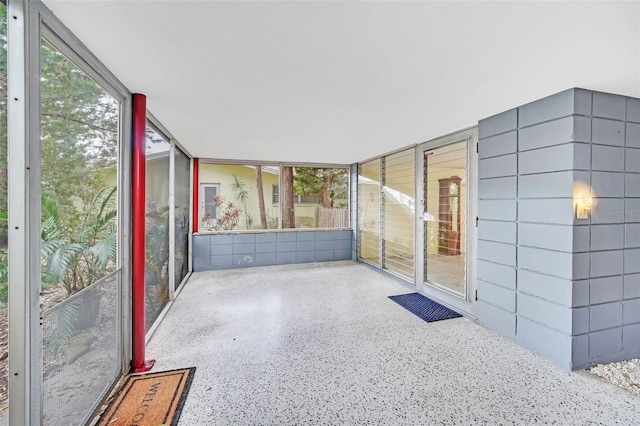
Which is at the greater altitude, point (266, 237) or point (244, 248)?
point (266, 237)

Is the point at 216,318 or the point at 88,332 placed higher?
the point at 88,332

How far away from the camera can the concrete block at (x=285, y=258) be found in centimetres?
541

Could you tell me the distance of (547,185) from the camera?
2.16 m

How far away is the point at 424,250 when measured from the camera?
149 inches

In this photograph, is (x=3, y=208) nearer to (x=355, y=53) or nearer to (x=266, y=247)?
(x=355, y=53)

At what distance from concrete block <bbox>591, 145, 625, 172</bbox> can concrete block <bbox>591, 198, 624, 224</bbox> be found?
25cm

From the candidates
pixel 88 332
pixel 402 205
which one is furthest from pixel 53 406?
pixel 402 205

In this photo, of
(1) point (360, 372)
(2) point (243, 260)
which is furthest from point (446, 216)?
(2) point (243, 260)

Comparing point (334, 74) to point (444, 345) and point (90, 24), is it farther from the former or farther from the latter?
point (444, 345)

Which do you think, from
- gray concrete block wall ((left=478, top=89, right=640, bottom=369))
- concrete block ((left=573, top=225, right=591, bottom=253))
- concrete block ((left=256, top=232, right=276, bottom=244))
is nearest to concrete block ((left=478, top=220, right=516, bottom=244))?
gray concrete block wall ((left=478, top=89, right=640, bottom=369))

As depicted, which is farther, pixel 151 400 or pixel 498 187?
pixel 498 187

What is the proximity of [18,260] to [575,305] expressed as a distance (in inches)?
130

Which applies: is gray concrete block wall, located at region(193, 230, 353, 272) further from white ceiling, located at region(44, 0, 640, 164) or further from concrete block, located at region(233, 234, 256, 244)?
white ceiling, located at region(44, 0, 640, 164)

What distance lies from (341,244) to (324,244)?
39 cm
